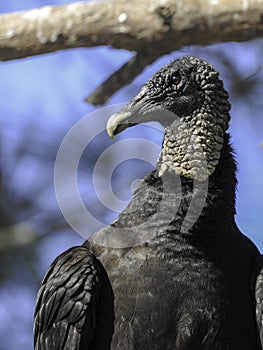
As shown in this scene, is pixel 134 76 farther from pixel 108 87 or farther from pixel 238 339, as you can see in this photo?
pixel 238 339

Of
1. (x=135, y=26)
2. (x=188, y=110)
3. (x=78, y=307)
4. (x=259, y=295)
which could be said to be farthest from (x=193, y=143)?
(x=78, y=307)

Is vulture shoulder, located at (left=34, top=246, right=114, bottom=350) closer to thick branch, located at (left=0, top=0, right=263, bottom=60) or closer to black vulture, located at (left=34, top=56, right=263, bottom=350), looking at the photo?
black vulture, located at (left=34, top=56, right=263, bottom=350)

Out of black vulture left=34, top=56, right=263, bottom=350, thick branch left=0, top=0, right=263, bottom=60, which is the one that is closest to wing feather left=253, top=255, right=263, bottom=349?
black vulture left=34, top=56, right=263, bottom=350

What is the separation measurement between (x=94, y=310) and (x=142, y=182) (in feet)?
2.01

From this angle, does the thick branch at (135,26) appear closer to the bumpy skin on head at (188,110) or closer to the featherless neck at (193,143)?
the bumpy skin on head at (188,110)

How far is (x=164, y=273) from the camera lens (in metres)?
4.03

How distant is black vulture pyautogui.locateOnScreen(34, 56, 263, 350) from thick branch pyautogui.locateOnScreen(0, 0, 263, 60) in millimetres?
415

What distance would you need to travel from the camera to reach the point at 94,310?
4.05 metres

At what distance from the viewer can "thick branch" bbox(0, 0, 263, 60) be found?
4605 millimetres

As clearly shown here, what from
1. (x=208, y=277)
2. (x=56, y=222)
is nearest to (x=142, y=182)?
(x=208, y=277)

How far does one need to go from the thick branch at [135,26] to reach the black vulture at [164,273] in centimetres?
42

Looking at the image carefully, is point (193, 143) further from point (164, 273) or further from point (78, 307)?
point (78, 307)

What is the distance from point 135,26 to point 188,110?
0.53 m

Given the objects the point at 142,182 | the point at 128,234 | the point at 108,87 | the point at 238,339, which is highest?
the point at 108,87
